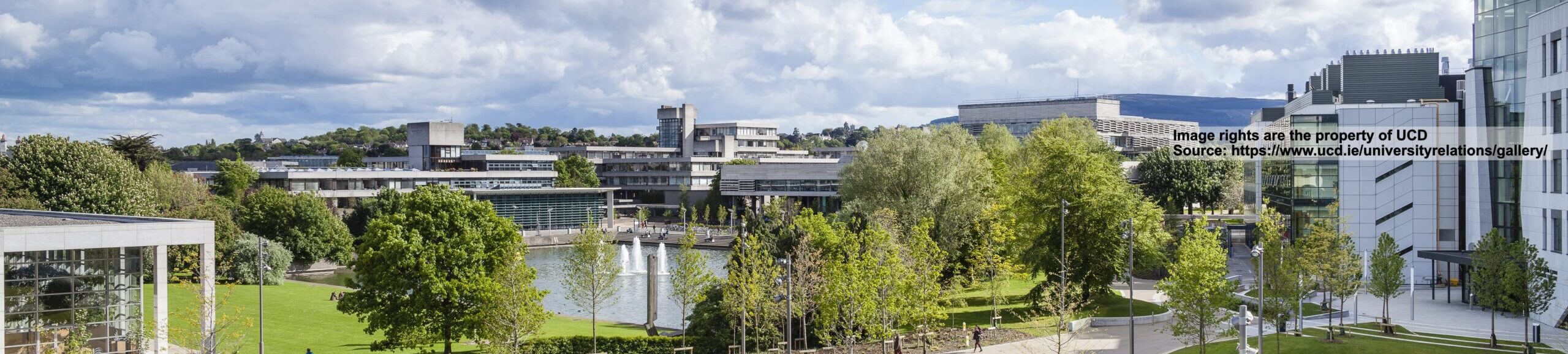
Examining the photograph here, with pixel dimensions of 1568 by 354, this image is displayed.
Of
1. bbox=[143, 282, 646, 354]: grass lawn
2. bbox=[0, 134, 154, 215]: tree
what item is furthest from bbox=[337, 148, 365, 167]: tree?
bbox=[143, 282, 646, 354]: grass lawn

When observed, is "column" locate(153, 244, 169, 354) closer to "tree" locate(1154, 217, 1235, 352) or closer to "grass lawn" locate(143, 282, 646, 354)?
"grass lawn" locate(143, 282, 646, 354)

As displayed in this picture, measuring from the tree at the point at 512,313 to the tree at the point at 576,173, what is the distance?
103 m

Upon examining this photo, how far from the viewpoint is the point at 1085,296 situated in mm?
50062

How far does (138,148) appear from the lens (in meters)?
92.8

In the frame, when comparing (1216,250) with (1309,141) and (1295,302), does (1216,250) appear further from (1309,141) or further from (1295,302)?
(1309,141)

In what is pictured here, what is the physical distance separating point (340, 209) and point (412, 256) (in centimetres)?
7547

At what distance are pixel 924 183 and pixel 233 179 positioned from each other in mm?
71817

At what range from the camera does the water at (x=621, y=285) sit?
54.2 metres

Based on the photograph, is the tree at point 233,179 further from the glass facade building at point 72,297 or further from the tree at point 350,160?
the glass facade building at point 72,297

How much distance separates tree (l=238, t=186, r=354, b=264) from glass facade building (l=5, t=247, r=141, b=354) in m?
41.1

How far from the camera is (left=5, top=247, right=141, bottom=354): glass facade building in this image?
3250cm

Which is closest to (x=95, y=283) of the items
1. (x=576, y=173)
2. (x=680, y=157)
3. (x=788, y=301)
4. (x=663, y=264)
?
(x=788, y=301)

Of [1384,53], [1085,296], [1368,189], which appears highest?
[1384,53]

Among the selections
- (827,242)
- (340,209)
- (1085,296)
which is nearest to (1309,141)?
(1085,296)
